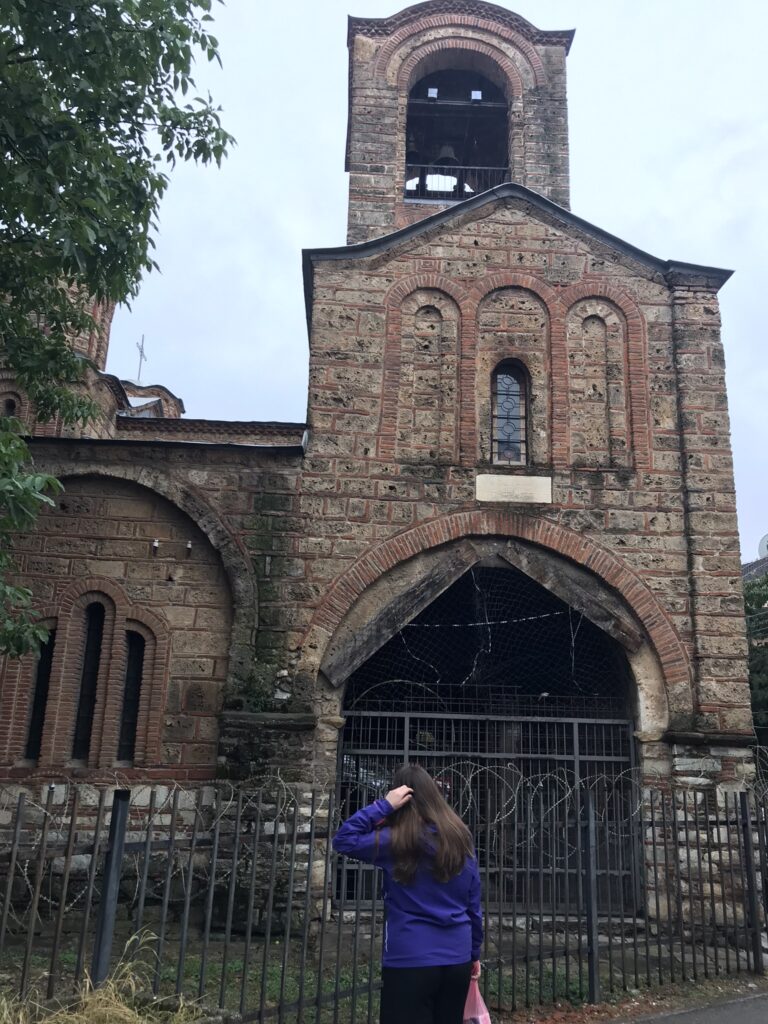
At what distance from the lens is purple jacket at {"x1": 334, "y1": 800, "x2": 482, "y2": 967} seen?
3.81 metres

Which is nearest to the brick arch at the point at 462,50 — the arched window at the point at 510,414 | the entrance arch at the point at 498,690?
the arched window at the point at 510,414

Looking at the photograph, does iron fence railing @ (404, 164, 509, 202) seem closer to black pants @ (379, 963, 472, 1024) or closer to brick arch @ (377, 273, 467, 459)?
brick arch @ (377, 273, 467, 459)

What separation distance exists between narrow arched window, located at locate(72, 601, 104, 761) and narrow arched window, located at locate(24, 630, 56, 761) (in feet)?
1.18

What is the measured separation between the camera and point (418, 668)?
10.4 m

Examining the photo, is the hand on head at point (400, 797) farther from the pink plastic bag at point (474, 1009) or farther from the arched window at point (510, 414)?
the arched window at point (510, 414)

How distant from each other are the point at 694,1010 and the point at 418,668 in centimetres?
477

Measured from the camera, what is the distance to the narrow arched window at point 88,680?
9.40 metres

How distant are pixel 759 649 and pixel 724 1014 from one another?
46.2 ft

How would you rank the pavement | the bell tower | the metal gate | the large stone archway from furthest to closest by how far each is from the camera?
the bell tower
the metal gate
the large stone archway
the pavement

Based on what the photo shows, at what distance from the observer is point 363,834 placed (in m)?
4.10

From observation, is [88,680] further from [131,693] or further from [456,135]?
[456,135]

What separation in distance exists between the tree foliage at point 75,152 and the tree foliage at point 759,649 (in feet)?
43.4

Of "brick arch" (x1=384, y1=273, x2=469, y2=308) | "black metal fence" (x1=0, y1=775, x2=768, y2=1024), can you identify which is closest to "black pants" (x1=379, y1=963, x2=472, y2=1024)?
"black metal fence" (x1=0, y1=775, x2=768, y2=1024)

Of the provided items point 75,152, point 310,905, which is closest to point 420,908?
point 310,905
